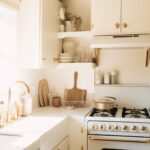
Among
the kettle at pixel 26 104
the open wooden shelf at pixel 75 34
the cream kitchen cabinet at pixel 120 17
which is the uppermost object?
the cream kitchen cabinet at pixel 120 17

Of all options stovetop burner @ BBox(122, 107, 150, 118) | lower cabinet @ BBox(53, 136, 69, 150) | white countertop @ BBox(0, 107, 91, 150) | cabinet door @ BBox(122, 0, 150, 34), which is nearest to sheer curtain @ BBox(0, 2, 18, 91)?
white countertop @ BBox(0, 107, 91, 150)

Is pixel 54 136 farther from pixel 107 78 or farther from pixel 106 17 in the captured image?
pixel 106 17

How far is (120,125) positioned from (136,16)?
1130 mm

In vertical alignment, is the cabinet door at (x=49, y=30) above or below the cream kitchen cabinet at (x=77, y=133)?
above

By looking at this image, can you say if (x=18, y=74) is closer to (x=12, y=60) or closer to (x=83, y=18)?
(x=12, y=60)

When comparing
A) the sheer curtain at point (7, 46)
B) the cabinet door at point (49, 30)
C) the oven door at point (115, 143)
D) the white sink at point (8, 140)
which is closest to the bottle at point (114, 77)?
the cabinet door at point (49, 30)

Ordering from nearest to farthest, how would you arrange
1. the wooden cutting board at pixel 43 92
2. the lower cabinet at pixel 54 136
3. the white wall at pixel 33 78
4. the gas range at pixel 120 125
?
the lower cabinet at pixel 54 136, the gas range at pixel 120 125, the white wall at pixel 33 78, the wooden cutting board at pixel 43 92

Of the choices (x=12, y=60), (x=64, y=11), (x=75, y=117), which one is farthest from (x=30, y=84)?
(x=64, y=11)

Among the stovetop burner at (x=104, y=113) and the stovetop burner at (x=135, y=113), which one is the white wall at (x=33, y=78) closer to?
the stovetop burner at (x=104, y=113)

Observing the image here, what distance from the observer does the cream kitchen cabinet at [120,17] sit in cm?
279

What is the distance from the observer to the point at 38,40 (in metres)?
2.72

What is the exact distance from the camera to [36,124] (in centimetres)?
243

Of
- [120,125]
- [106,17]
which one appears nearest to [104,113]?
[120,125]

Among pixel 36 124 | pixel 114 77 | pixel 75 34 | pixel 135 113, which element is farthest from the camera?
pixel 114 77
